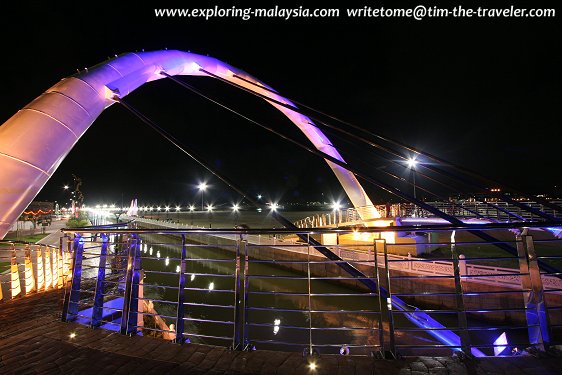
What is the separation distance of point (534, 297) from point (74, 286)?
17.0 ft

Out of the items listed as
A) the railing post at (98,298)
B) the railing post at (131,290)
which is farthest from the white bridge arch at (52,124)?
the railing post at (131,290)

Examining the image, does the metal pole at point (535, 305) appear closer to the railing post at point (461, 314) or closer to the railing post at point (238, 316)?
the railing post at point (461, 314)

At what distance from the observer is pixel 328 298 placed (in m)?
14.7

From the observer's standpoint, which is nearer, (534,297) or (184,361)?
(184,361)

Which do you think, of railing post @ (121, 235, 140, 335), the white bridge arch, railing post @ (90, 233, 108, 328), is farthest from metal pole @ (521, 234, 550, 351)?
the white bridge arch

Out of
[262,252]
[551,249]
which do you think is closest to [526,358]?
[262,252]

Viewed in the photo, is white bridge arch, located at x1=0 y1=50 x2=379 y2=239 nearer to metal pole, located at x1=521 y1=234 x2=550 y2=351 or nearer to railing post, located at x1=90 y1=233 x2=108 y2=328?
railing post, located at x1=90 y1=233 x2=108 y2=328

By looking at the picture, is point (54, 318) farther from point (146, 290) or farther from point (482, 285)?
point (482, 285)

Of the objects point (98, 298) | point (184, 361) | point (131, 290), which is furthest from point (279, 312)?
point (184, 361)

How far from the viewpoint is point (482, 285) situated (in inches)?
488

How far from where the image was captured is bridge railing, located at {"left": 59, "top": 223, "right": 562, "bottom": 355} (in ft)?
9.48

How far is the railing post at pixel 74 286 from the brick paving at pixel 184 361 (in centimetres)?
53

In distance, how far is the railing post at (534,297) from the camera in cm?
286

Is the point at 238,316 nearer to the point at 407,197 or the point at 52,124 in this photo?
the point at 407,197
